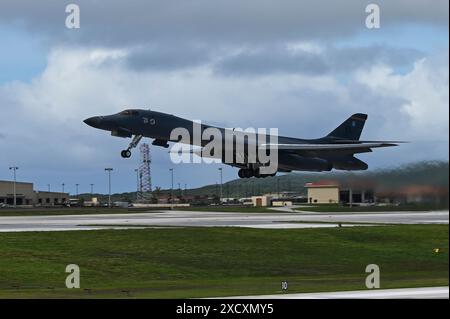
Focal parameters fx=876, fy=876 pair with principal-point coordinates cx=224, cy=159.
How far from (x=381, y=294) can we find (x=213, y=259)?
2586 cm

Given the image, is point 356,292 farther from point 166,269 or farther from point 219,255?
point 219,255

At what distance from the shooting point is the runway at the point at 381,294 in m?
27.0

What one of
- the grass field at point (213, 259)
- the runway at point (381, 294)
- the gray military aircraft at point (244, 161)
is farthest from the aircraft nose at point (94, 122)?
the runway at point (381, 294)

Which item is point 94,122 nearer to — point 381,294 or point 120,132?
point 120,132

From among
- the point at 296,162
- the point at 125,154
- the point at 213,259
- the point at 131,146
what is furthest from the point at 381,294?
the point at 296,162

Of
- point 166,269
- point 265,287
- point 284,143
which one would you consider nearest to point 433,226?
point 284,143

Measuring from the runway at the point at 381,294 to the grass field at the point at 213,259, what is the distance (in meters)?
3.52

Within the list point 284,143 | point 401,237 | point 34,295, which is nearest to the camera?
point 34,295

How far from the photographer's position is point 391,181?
2478cm

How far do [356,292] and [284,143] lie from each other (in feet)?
154

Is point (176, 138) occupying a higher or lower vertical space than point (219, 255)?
higher

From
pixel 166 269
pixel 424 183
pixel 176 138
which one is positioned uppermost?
pixel 176 138
